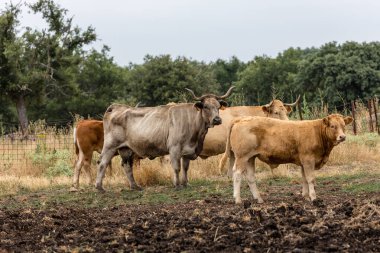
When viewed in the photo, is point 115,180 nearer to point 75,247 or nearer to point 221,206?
point 221,206

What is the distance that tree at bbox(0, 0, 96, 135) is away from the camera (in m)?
49.4

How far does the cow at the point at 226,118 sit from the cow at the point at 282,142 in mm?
5268

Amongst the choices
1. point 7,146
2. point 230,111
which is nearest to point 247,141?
point 230,111

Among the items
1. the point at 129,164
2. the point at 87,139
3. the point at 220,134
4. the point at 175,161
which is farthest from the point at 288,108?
the point at 87,139

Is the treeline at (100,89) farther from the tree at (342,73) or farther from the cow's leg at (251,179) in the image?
the cow's leg at (251,179)

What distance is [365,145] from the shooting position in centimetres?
2184

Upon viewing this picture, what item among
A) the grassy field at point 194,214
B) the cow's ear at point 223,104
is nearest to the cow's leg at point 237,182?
the grassy field at point 194,214

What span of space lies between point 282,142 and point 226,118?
19.1 feet

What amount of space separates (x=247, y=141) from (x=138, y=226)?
10.4ft

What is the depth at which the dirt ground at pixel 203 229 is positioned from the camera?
26.8 feet

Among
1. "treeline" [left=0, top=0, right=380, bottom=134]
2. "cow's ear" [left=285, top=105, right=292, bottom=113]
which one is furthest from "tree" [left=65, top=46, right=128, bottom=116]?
"cow's ear" [left=285, top=105, right=292, bottom=113]

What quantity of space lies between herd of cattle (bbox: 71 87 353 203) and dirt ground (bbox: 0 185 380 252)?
83cm

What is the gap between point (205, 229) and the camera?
30.2 ft

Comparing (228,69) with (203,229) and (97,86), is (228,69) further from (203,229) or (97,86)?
(203,229)
